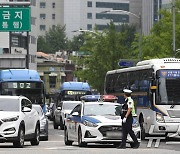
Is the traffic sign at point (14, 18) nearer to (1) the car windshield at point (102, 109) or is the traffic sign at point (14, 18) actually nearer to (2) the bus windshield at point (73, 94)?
(2) the bus windshield at point (73, 94)

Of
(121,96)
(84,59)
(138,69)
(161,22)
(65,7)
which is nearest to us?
(138,69)

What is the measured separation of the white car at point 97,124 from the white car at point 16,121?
1493 millimetres

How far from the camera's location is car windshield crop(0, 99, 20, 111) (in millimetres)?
27250

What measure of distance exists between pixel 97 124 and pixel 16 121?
2.57 metres

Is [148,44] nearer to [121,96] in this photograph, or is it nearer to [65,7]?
[121,96]

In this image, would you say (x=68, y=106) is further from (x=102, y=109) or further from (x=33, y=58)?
(x=33, y=58)

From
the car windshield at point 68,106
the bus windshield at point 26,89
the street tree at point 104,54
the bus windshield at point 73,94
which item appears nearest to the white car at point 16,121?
the bus windshield at point 26,89

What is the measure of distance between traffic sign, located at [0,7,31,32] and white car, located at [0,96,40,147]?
25.9 meters

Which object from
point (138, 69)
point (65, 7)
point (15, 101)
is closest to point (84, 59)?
point (138, 69)

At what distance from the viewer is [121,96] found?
145 ft

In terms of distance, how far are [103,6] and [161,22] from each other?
12658cm

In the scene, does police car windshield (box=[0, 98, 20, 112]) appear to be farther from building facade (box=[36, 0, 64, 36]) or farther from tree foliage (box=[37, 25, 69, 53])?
building facade (box=[36, 0, 64, 36])

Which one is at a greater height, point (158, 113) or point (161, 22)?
point (161, 22)

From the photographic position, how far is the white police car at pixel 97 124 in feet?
85.5
